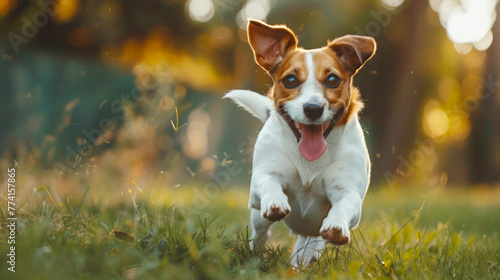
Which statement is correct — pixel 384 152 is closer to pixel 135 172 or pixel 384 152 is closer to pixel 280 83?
pixel 135 172

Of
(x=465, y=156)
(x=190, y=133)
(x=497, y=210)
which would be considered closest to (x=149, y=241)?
(x=190, y=133)

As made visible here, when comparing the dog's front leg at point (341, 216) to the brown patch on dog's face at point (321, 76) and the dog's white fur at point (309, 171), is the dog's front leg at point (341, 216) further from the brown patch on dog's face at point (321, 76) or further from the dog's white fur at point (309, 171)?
the brown patch on dog's face at point (321, 76)

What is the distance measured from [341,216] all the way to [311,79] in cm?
89

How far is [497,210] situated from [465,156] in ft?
16.9

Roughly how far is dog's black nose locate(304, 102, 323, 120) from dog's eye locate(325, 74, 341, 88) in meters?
0.28

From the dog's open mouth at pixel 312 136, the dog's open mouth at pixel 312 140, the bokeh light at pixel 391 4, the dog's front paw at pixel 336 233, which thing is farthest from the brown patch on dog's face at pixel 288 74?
the bokeh light at pixel 391 4

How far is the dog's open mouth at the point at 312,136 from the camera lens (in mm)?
3010

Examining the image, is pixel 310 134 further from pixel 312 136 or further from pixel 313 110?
pixel 313 110

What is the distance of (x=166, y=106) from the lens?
4.52 m

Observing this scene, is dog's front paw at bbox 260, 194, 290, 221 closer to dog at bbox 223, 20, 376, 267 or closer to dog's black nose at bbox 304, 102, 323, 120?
dog at bbox 223, 20, 376, 267

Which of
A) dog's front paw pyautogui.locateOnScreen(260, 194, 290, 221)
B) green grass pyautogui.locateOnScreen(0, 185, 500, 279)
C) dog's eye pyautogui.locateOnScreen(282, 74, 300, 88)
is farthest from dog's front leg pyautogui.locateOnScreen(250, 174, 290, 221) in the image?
dog's eye pyautogui.locateOnScreen(282, 74, 300, 88)

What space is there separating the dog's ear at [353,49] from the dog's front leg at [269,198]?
0.94 metres

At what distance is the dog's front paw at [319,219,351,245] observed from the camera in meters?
2.59

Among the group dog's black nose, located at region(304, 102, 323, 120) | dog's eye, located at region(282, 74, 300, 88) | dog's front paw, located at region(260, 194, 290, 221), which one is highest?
dog's eye, located at region(282, 74, 300, 88)
